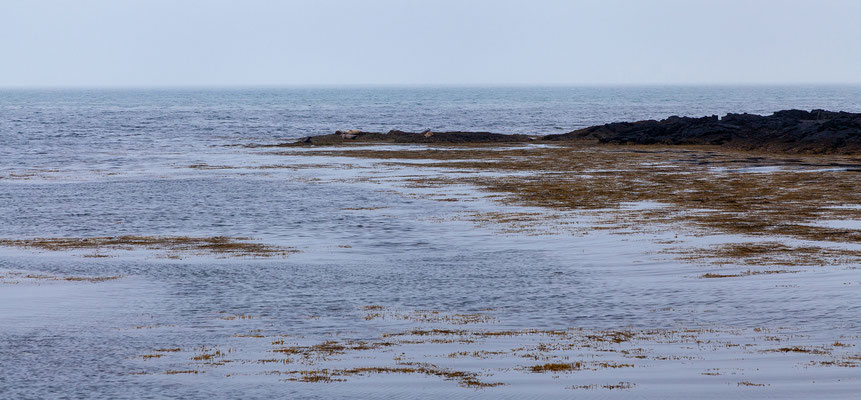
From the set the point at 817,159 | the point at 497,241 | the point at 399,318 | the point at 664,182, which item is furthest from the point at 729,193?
the point at 399,318

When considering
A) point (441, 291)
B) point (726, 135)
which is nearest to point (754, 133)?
point (726, 135)

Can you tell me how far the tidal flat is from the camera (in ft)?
36.5

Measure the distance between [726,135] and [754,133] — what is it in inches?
62.2

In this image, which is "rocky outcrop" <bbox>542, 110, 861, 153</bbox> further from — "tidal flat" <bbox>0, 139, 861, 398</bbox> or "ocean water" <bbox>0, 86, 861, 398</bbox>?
"ocean water" <bbox>0, 86, 861, 398</bbox>

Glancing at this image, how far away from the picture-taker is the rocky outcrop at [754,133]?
151ft

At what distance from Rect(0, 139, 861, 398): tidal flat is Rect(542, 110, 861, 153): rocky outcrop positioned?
14.0 metres

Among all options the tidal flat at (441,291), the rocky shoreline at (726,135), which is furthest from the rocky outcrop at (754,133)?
the tidal flat at (441,291)

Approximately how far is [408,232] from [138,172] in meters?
22.5

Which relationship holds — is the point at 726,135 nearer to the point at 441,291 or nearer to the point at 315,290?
the point at 441,291

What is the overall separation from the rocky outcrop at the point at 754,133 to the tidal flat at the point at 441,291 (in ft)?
45.9

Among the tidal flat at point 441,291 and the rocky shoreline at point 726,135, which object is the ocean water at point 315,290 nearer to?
the tidal flat at point 441,291

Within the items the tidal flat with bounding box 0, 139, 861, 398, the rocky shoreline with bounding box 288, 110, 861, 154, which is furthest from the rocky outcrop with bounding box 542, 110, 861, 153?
the tidal flat with bounding box 0, 139, 861, 398

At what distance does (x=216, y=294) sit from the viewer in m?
16.0

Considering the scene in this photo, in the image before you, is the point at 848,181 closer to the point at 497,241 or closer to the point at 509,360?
the point at 497,241
